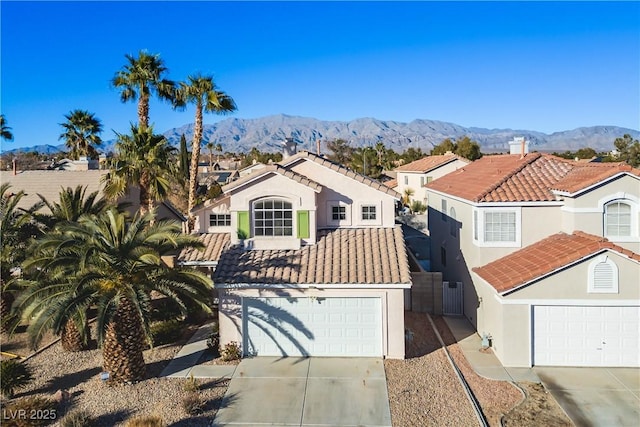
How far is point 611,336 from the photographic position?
14891 mm

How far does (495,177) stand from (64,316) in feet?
54.5

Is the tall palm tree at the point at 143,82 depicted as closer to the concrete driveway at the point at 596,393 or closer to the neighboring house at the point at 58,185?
the neighboring house at the point at 58,185

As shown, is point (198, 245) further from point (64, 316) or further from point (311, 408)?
point (311, 408)

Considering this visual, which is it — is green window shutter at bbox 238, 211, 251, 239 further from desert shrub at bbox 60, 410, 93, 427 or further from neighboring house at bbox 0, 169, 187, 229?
neighboring house at bbox 0, 169, 187, 229

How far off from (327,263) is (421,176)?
118ft

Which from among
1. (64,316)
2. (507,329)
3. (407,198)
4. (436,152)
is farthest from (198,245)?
(436,152)

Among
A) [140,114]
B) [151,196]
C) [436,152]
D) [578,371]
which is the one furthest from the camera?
[436,152]

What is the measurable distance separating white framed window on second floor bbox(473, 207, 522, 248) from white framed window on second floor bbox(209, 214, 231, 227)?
11077mm

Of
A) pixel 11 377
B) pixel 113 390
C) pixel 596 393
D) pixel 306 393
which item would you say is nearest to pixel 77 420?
pixel 113 390

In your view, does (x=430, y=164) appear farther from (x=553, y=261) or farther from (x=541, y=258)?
(x=553, y=261)

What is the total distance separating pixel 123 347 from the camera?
1398 centimetres

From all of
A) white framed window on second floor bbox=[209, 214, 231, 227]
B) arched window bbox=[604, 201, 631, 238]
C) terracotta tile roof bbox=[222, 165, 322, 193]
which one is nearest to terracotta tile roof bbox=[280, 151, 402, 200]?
terracotta tile roof bbox=[222, 165, 322, 193]

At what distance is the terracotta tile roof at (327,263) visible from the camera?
1574cm

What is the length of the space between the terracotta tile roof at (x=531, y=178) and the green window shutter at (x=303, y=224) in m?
6.39
